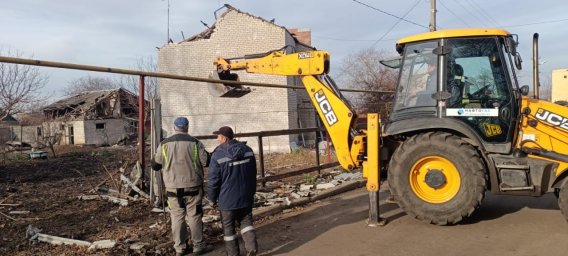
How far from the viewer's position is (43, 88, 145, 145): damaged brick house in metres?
39.9

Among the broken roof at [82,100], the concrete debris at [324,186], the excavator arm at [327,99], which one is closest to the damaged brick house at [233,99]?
the concrete debris at [324,186]

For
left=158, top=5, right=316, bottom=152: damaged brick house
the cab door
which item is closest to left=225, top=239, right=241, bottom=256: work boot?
the cab door

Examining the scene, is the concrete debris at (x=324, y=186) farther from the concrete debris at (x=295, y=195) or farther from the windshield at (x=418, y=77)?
the windshield at (x=418, y=77)

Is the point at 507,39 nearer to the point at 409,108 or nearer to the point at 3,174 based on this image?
the point at 409,108

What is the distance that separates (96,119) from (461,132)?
38627mm

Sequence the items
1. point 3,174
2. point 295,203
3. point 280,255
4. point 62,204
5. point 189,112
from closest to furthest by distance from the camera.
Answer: point 280,255 → point 295,203 → point 62,204 → point 3,174 → point 189,112

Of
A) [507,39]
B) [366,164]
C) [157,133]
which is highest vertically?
[507,39]

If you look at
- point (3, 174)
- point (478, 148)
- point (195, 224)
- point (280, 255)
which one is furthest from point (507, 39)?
point (3, 174)

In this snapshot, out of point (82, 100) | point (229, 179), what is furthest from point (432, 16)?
point (82, 100)

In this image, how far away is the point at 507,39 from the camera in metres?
6.22

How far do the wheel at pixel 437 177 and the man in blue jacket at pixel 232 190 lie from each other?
92.2 inches

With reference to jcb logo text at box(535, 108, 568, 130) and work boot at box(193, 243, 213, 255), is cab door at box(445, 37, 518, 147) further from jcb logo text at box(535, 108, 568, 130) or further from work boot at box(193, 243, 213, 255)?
work boot at box(193, 243, 213, 255)

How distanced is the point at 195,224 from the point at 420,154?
3167 millimetres

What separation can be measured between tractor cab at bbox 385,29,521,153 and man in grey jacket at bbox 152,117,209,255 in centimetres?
297
